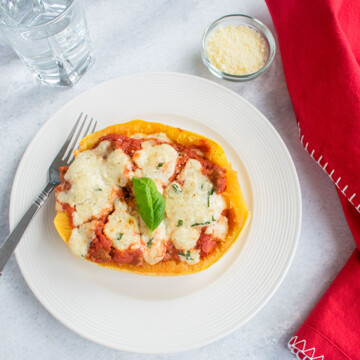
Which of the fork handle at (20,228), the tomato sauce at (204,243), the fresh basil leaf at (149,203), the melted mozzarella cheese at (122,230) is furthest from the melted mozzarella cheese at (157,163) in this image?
the fork handle at (20,228)

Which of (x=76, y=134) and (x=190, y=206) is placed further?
(x=76, y=134)

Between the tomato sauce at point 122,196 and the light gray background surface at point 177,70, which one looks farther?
the light gray background surface at point 177,70

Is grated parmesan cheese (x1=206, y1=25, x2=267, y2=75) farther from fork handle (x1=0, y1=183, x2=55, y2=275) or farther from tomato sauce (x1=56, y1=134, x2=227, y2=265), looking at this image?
fork handle (x1=0, y1=183, x2=55, y2=275)

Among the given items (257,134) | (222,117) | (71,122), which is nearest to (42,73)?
(71,122)

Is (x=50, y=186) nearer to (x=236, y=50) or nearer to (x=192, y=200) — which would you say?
(x=192, y=200)

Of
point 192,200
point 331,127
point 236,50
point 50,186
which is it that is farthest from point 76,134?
point 331,127

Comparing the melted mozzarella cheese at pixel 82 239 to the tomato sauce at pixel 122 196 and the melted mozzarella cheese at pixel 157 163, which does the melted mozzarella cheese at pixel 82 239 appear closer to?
the tomato sauce at pixel 122 196
